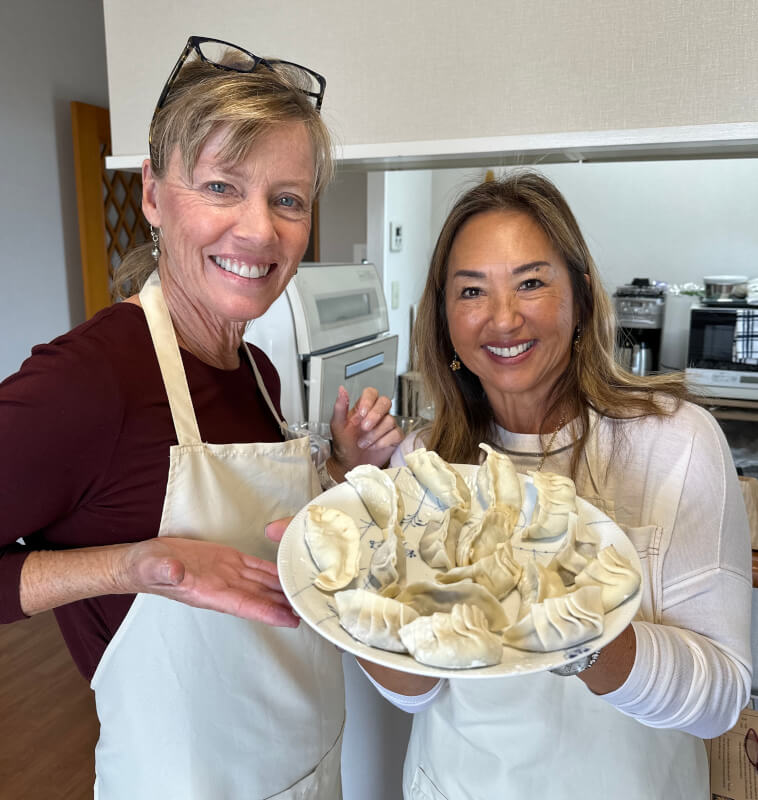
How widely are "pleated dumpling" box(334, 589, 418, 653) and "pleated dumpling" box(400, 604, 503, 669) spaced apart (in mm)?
11

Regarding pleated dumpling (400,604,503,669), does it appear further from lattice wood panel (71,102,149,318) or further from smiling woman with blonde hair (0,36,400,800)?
lattice wood panel (71,102,149,318)

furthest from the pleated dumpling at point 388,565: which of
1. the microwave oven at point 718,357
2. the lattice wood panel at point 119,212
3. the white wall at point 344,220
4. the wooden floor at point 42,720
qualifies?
the lattice wood panel at point 119,212

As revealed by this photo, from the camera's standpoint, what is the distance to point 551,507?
761 mm

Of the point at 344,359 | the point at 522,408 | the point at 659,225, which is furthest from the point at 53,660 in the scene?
the point at 659,225

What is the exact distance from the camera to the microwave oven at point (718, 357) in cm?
296

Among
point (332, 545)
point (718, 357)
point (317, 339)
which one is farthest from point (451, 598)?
point (718, 357)

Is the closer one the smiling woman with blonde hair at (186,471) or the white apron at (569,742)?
the smiling woman with blonde hair at (186,471)

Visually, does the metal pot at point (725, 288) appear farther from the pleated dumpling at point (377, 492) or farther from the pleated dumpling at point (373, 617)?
the pleated dumpling at point (373, 617)

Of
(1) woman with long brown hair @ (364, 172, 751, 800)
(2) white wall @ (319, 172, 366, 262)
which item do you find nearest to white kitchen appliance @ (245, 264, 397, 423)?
(1) woman with long brown hair @ (364, 172, 751, 800)

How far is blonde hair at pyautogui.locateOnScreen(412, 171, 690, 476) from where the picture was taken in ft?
3.44

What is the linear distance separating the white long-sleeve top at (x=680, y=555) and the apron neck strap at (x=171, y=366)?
0.50 m

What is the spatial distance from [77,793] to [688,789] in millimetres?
1811

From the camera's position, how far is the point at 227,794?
966mm

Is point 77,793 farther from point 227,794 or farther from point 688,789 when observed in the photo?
point 688,789
